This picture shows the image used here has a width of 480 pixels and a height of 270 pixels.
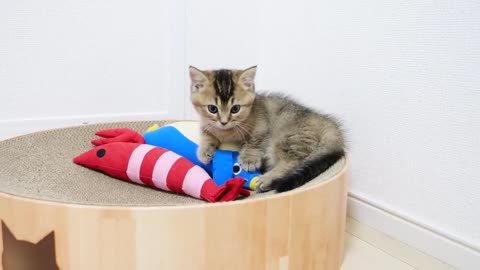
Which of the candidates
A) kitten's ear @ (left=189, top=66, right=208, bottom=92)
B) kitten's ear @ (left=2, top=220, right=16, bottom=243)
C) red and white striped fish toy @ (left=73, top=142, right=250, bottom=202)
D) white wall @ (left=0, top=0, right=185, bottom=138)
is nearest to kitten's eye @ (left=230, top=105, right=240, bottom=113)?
kitten's ear @ (left=189, top=66, right=208, bottom=92)

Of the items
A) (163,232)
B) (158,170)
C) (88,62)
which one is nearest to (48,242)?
(163,232)

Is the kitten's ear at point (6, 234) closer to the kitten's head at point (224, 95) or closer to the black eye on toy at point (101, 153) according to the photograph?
the black eye on toy at point (101, 153)

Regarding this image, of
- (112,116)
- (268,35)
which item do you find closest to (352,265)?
(268,35)

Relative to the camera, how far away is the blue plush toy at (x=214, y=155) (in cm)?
145

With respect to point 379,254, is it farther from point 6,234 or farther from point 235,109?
point 6,234

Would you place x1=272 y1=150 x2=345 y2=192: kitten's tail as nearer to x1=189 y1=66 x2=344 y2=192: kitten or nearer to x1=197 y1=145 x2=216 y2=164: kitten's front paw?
x1=189 y1=66 x2=344 y2=192: kitten

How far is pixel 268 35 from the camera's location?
7.32 feet

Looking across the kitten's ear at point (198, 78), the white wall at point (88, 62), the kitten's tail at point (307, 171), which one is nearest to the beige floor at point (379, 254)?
the kitten's tail at point (307, 171)

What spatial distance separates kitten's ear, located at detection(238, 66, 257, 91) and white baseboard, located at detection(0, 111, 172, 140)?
1.07 meters

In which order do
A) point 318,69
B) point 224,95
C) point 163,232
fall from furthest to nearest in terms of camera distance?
1. point 318,69
2. point 224,95
3. point 163,232

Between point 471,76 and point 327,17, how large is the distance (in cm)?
72

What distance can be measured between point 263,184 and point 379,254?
0.51 meters

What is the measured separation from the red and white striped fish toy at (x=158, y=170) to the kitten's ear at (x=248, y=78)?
34 centimetres

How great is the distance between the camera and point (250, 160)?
1.45 meters
